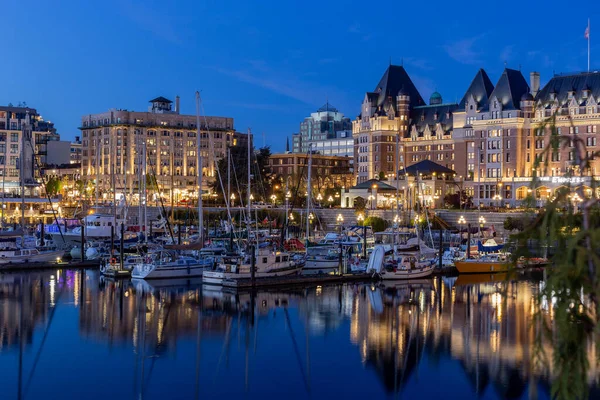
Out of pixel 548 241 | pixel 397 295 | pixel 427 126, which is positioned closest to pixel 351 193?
pixel 427 126

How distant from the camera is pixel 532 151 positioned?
114625 millimetres

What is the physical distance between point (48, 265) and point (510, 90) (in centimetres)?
7547

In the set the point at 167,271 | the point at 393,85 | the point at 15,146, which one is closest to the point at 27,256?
the point at 167,271

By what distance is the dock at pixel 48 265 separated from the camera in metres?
64.2

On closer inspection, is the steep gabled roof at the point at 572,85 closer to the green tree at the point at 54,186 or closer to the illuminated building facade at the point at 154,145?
the illuminated building facade at the point at 154,145

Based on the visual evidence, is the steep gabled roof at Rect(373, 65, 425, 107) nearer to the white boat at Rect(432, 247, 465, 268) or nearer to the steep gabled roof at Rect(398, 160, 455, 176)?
the steep gabled roof at Rect(398, 160, 455, 176)

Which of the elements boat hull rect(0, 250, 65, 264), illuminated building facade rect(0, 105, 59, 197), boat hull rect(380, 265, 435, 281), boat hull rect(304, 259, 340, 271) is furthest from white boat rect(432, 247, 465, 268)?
illuminated building facade rect(0, 105, 59, 197)

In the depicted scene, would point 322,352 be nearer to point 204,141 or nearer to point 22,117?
point 204,141

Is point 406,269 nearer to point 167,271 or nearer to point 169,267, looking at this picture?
point 169,267

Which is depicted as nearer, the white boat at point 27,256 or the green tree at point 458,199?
the white boat at point 27,256

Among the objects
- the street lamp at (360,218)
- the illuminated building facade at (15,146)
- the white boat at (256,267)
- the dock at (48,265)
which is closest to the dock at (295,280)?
the white boat at (256,267)

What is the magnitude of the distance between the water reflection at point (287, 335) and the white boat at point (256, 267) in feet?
3.92

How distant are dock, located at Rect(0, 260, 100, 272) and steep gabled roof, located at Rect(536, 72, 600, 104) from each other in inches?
2657

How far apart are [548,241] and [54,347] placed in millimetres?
27647
